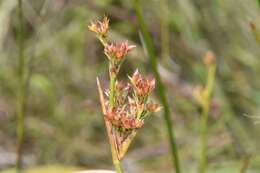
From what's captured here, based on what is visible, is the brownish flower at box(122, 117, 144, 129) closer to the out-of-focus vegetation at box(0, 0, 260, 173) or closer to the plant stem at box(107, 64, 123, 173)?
the plant stem at box(107, 64, 123, 173)

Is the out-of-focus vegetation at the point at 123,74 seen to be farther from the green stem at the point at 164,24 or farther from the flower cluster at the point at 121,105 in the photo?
the flower cluster at the point at 121,105

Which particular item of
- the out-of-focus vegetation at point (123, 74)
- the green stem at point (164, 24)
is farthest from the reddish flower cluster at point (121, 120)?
the out-of-focus vegetation at point (123, 74)

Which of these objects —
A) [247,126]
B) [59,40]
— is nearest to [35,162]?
[59,40]

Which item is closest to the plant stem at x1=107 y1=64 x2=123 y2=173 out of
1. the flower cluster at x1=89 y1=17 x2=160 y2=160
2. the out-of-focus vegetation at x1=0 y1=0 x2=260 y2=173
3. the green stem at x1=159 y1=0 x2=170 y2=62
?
the flower cluster at x1=89 y1=17 x2=160 y2=160

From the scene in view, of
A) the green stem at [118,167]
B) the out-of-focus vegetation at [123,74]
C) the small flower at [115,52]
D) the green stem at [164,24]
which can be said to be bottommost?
the out-of-focus vegetation at [123,74]

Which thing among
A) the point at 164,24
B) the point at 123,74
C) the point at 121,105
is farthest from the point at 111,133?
the point at 123,74

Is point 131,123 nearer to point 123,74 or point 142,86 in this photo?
point 142,86

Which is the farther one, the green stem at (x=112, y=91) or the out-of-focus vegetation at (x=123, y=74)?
the out-of-focus vegetation at (x=123, y=74)
